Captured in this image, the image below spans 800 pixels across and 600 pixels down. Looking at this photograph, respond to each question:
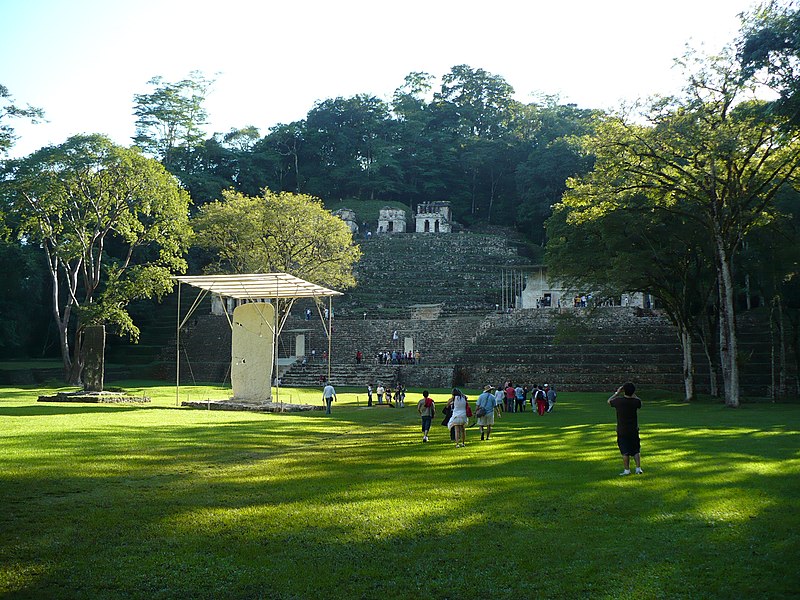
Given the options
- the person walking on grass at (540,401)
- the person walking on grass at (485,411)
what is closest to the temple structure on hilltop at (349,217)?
the person walking on grass at (540,401)

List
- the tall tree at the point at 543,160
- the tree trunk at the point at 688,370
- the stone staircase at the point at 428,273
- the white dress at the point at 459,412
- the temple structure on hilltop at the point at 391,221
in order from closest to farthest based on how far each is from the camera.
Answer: the white dress at the point at 459,412, the tree trunk at the point at 688,370, the stone staircase at the point at 428,273, the tall tree at the point at 543,160, the temple structure on hilltop at the point at 391,221

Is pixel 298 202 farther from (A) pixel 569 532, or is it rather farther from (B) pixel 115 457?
(A) pixel 569 532

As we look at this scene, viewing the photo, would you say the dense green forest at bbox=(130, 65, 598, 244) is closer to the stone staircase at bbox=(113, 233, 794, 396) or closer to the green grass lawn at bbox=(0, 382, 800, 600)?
the stone staircase at bbox=(113, 233, 794, 396)

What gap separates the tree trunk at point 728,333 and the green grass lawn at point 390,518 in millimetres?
11852

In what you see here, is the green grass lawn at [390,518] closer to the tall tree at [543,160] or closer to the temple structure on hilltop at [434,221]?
the tall tree at [543,160]

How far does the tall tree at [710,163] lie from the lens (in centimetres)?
2536

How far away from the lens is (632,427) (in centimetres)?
1116

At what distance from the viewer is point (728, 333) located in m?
27.2

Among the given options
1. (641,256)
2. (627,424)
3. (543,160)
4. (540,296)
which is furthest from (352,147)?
(627,424)

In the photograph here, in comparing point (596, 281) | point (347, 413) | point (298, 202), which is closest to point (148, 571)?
point (347, 413)

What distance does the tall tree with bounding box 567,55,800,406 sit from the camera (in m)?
25.4

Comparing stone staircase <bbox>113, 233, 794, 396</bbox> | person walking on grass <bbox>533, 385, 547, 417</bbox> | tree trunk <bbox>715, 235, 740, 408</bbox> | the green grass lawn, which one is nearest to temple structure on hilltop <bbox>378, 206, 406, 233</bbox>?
stone staircase <bbox>113, 233, 794, 396</bbox>

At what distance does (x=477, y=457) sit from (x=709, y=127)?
17675 millimetres

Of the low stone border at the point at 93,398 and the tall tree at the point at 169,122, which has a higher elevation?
the tall tree at the point at 169,122
